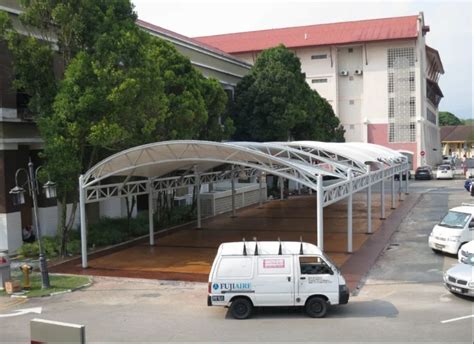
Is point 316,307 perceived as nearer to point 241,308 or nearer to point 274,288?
point 274,288

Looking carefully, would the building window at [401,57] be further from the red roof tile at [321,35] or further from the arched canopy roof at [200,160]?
the arched canopy roof at [200,160]

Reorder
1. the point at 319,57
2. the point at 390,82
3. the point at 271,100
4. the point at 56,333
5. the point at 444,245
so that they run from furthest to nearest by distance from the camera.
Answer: the point at 319,57, the point at 390,82, the point at 271,100, the point at 444,245, the point at 56,333

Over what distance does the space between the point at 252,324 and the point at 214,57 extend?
29.7 meters

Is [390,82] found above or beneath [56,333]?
above

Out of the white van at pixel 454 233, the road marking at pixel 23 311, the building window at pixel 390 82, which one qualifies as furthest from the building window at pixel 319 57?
the road marking at pixel 23 311

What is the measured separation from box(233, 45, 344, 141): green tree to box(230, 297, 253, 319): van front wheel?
1043 inches

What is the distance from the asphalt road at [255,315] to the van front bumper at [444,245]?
125 cm

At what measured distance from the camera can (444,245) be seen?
20.0m

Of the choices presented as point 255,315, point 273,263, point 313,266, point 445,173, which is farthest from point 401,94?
point 255,315

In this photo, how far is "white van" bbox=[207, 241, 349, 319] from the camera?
13078 millimetres

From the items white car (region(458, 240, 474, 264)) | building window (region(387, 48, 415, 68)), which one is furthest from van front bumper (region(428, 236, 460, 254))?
building window (region(387, 48, 415, 68))

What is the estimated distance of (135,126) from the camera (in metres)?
21.5

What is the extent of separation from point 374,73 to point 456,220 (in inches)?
1859

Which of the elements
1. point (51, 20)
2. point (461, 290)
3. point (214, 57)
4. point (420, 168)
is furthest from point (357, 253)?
point (420, 168)
